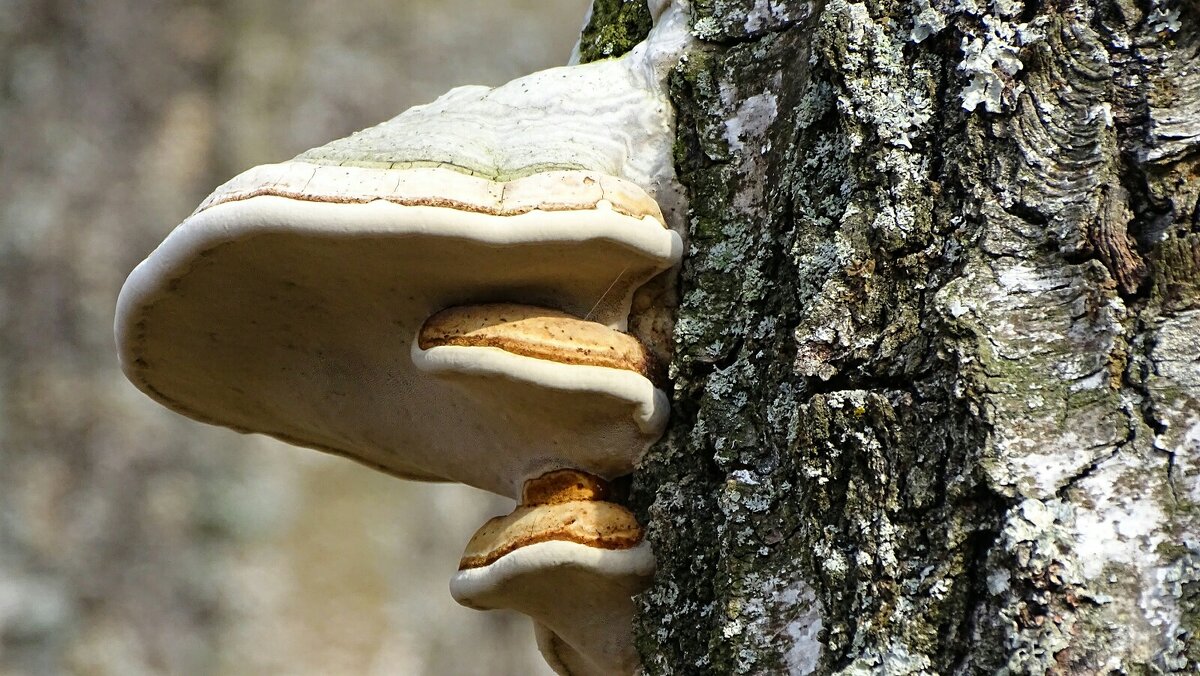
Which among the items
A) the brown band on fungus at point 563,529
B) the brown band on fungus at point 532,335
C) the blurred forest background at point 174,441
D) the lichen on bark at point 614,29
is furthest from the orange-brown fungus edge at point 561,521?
the blurred forest background at point 174,441

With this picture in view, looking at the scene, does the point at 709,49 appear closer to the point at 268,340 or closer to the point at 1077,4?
the point at 1077,4

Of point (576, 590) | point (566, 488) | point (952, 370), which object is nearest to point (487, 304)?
point (566, 488)

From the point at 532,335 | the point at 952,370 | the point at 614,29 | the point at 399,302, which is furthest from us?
the point at 614,29

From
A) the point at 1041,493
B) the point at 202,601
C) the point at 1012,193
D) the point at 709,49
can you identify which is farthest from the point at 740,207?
the point at 202,601

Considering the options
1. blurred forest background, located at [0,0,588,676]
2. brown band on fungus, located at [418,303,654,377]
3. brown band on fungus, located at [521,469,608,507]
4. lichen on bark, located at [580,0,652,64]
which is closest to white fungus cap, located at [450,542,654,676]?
brown band on fungus, located at [521,469,608,507]

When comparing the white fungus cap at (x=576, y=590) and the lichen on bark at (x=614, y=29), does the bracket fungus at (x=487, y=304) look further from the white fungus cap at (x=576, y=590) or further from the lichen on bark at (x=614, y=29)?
the lichen on bark at (x=614, y=29)

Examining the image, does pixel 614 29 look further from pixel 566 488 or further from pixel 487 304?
pixel 566 488
